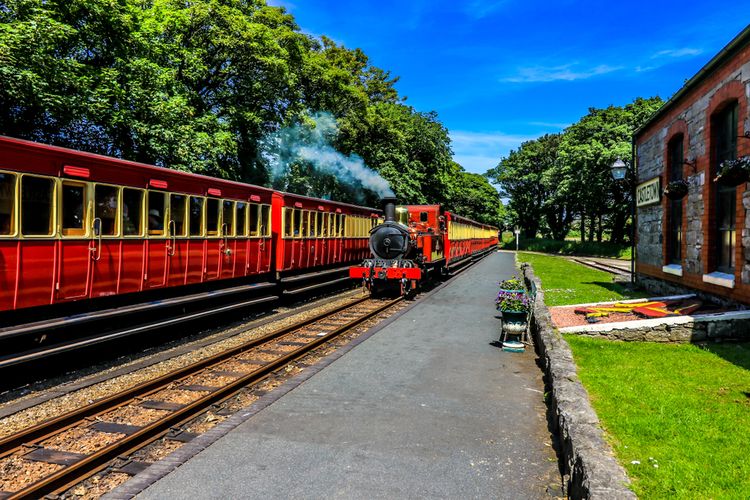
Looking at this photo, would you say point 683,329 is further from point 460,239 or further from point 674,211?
point 460,239

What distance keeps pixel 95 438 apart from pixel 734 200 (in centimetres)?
1142

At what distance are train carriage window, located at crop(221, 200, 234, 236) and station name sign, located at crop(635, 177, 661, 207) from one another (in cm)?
1165

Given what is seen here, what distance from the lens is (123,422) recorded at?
5559 millimetres

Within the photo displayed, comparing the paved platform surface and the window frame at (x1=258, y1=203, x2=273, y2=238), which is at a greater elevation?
the window frame at (x1=258, y1=203, x2=273, y2=238)

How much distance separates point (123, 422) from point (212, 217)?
581 cm

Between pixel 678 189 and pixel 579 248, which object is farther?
pixel 579 248

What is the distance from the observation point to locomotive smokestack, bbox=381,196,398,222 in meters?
16.1

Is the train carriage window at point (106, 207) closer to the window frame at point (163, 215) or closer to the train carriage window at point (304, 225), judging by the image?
the window frame at point (163, 215)

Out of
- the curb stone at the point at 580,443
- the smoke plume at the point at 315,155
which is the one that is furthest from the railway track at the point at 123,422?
the smoke plume at the point at 315,155

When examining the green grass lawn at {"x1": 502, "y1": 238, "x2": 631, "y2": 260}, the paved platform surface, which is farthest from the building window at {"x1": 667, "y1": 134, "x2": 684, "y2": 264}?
the green grass lawn at {"x1": 502, "y1": 238, "x2": 631, "y2": 260}

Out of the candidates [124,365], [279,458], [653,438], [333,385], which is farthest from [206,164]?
[653,438]

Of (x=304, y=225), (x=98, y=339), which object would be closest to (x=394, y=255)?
(x=304, y=225)

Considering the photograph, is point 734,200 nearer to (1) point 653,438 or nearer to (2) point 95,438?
(1) point 653,438

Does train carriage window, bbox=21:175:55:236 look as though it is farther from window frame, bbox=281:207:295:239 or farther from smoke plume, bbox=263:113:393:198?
smoke plume, bbox=263:113:393:198
